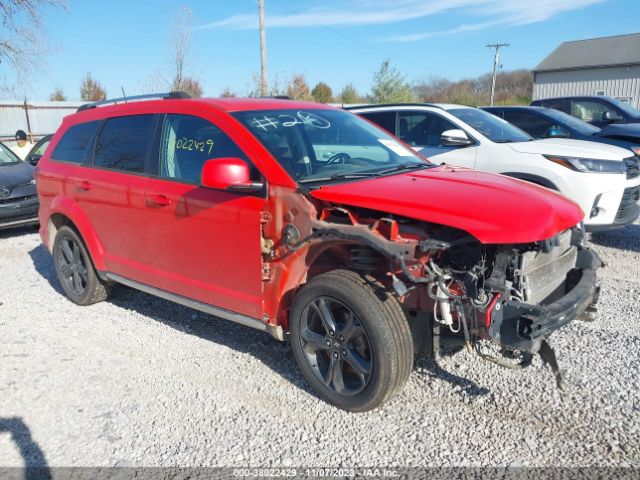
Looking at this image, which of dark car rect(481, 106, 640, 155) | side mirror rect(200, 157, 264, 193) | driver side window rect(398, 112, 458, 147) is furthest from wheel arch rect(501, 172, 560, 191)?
side mirror rect(200, 157, 264, 193)

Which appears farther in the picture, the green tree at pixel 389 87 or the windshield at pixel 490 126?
the green tree at pixel 389 87

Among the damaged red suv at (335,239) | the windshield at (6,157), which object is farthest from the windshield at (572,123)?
the windshield at (6,157)

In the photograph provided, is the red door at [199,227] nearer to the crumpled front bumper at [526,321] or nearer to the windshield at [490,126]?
the crumpled front bumper at [526,321]

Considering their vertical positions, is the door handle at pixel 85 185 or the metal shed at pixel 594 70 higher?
the metal shed at pixel 594 70

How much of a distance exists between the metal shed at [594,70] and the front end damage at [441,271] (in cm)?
4053

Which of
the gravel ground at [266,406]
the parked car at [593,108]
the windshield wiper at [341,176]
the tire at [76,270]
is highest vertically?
the parked car at [593,108]

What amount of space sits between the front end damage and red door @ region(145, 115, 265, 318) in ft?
0.50

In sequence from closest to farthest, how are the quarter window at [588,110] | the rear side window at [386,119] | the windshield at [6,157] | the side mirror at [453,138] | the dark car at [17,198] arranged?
the side mirror at [453,138] < the rear side window at [386,119] < the dark car at [17,198] < the windshield at [6,157] < the quarter window at [588,110]

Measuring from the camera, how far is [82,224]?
16.5ft

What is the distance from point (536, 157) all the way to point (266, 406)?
458 centimetres

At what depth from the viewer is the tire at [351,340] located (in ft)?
10.1

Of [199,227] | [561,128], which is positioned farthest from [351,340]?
[561,128]

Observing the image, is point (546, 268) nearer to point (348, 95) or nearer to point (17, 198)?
point (17, 198)

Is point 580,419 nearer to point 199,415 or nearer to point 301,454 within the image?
point 301,454
